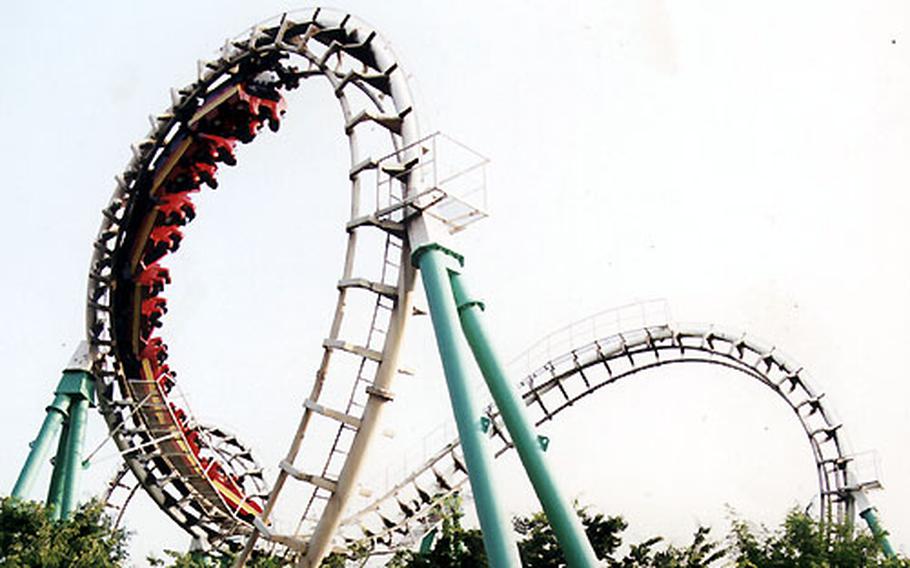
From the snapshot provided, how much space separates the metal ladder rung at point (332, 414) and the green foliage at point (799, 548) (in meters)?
5.97

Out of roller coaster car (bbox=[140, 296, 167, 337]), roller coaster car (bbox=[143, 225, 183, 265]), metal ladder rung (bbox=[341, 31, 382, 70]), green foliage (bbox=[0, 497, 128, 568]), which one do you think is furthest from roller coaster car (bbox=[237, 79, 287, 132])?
green foliage (bbox=[0, 497, 128, 568])

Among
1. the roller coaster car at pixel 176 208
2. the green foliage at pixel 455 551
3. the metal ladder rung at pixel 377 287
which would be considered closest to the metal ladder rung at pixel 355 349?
the metal ladder rung at pixel 377 287

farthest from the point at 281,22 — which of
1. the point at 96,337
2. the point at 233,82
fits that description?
the point at 96,337

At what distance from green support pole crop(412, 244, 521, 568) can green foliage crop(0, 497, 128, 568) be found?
7.60 m

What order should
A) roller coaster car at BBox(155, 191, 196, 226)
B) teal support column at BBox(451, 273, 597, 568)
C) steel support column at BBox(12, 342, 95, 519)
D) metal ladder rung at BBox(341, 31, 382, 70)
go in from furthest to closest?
1. roller coaster car at BBox(155, 191, 196, 226)
2. steel support column at BBox(12, 342, 95, 519)
3. metal ladder rung at BBox(341, 31, 382, 70)
4. teal support column at BBox(451, 273, 597, 568)

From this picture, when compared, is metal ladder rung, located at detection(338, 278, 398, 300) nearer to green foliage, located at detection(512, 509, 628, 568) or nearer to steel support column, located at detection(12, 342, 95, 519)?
green foliage, located at detection(512, 509, 628, 568)

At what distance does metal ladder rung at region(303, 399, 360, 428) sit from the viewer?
11336 mm

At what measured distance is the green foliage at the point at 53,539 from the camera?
14.4 meters

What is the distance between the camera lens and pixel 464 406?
967 cm

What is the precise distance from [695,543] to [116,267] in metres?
11.8

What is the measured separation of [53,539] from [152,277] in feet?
17.8

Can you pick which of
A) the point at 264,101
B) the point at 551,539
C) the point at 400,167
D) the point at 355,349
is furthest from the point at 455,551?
the point at 264,101

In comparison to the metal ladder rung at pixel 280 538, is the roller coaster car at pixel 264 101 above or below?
above

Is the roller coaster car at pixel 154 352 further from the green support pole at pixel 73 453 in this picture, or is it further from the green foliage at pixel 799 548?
the green foliage at pixel 799 548
